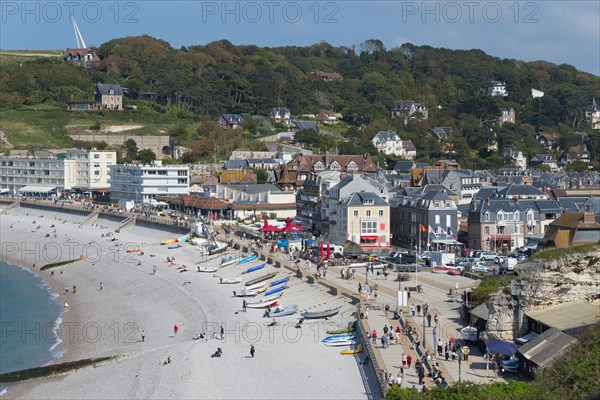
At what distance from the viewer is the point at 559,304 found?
2472 centimetres

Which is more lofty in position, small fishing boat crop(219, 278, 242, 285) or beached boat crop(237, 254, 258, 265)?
beached boat crop(237, 254, 258, 265)

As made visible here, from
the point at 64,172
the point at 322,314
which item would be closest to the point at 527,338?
the point at 322,314

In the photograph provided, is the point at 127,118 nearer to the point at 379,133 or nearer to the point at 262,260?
the point at 379,133

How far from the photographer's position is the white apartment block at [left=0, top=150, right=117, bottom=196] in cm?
8225

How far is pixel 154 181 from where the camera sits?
72.6 m

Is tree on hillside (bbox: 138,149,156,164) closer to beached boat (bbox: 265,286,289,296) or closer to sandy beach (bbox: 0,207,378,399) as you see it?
sandy beach (bbox: 0,207,378,399)

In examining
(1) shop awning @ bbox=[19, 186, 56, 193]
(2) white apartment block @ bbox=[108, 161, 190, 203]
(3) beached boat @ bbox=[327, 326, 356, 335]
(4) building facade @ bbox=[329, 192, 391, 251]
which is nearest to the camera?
(3) beached boat @ bbox=[327, 326, 356, 335]

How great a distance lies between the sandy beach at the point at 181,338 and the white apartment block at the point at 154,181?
20.2 meters

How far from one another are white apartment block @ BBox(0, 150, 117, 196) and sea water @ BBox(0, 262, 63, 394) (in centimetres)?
3345

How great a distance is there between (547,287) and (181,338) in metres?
12.9

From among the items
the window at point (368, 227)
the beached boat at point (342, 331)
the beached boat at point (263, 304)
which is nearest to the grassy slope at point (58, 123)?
the window at point (368, 227)

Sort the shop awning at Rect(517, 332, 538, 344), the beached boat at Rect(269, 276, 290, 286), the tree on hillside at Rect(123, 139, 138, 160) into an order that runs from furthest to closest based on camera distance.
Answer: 1. the tree on hillside at Rect(123, 139, 138, 160)
2. the beached boat at Rect(269, 276, 290, 286)
3. the shop awning at Rect(517, 332, 538, 344)

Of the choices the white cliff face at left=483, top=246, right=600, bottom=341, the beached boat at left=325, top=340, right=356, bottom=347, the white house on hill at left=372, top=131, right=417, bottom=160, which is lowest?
the beached boat at left=325, top=340, right=356, bottom=347

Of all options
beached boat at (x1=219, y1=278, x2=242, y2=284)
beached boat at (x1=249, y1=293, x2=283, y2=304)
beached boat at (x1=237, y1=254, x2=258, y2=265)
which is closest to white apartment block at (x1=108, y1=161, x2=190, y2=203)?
beached boat at (x1=237, y1=254, x2=258, y2=265)
